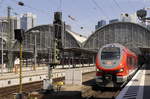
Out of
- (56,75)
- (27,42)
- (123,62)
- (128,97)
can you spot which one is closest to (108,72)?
(123,62)

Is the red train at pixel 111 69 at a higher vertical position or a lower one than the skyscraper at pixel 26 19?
lower

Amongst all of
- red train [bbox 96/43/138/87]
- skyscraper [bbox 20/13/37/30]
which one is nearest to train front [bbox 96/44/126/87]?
red train [bbox 96/43/138/87]

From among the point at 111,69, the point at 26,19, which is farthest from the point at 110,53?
the point at 26,19

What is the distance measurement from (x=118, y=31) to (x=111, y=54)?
80.6 meters

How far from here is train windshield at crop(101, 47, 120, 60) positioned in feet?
67.5

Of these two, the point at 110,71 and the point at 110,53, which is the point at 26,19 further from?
the point at 110,71

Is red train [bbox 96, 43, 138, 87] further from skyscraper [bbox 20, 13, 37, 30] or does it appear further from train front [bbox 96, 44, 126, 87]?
skyscraper [bbox 20, 13, 37, 30]

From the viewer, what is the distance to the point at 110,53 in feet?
68.5

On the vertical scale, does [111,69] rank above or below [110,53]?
below

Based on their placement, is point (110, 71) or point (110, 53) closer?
point (110, 71)

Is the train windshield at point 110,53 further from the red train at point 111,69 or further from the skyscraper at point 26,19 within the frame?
the skyscraper at point 26,19

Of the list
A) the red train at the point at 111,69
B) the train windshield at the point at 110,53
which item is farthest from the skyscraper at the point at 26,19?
the red train at the point at 111,69

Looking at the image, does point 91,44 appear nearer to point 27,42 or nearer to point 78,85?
point 27,42

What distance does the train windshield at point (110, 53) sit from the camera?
20.6m
